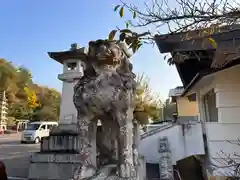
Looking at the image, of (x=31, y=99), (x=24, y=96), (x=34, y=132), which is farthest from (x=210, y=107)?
(x=31, y=99)

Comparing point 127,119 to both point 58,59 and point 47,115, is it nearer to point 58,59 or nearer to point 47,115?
point 58,59

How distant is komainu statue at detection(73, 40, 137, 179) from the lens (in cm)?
243

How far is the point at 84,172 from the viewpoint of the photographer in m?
2.40

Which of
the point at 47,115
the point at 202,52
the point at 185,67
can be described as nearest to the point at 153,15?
the point at 202,52

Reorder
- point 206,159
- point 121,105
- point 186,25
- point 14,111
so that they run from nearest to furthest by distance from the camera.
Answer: point 186,25 → point 121,105 → point 206,159 → point 14,111

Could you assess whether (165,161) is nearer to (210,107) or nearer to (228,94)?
(228,94)

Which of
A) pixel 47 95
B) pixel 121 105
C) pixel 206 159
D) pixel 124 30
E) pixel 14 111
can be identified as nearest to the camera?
pixel 124 30

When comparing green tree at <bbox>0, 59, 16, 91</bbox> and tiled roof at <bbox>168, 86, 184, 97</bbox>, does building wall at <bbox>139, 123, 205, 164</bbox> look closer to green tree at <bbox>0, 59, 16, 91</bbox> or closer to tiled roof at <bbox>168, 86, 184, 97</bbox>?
tiled roof at <bbox>168, 86, 184, 97</bbox>

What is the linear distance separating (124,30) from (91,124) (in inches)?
43.6

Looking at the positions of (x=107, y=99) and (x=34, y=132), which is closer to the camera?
(x=107, y=99)

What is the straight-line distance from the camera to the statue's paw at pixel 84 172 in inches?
93.8

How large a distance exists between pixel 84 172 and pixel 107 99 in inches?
31.0

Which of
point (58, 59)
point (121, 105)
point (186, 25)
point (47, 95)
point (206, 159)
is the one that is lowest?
point (206, 159)

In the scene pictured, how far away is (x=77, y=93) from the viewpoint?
2535 mm
